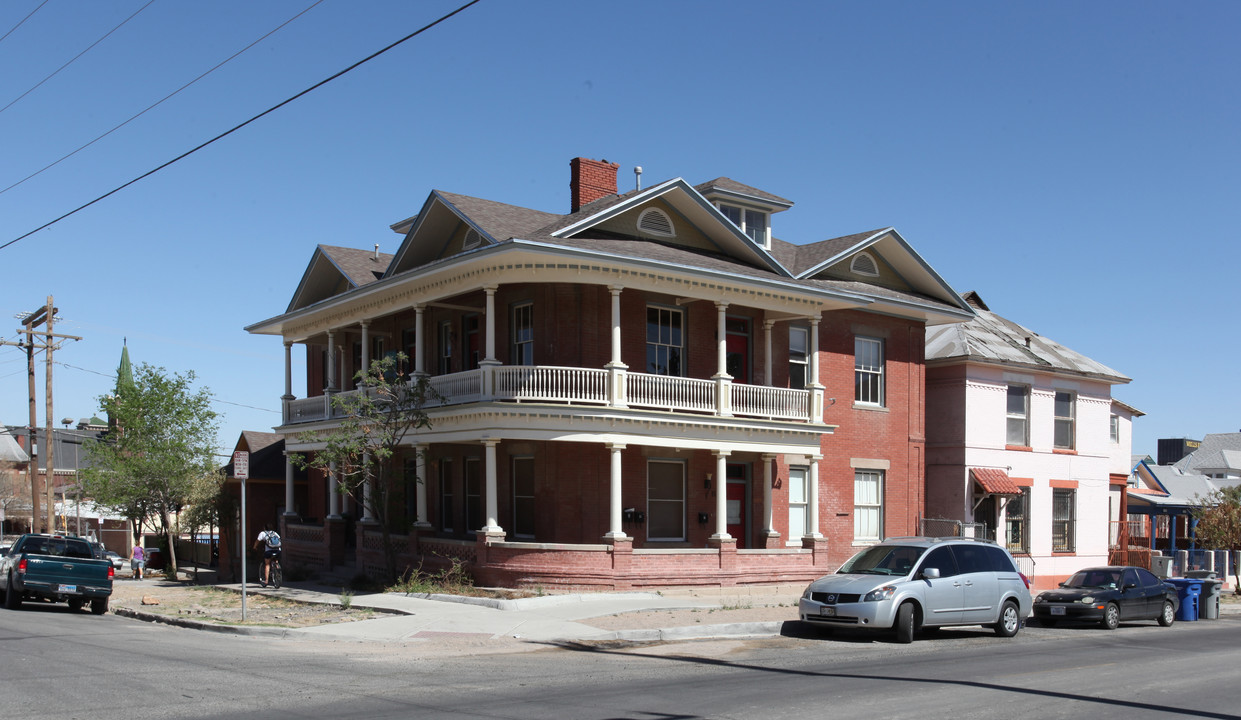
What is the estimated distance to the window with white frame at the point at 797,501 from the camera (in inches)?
1056

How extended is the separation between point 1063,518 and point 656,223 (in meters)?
16.0

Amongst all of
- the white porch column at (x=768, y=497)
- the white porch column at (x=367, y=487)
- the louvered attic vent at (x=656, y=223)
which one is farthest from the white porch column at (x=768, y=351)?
the white porch column at (x=367, y=487)

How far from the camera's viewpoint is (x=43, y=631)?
1709 centimetres

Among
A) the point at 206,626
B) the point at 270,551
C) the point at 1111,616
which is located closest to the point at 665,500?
the point at 270,551

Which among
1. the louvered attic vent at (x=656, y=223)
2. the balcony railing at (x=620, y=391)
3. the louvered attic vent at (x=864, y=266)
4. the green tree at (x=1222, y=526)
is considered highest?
the louvered attic vent at (x=656, y=223)

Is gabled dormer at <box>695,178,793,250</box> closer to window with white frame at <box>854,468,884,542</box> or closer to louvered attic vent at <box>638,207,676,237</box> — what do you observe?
louvered attic vent at <box>638,207,676,237</box>

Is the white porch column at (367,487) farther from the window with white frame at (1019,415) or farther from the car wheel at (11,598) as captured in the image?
the window with white frame at (1019,415)

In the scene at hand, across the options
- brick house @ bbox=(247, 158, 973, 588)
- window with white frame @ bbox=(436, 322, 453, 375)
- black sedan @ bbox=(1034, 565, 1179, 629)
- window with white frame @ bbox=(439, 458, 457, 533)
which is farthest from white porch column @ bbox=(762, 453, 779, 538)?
window with white frame @ bbox=(436, 322, 453, 375)

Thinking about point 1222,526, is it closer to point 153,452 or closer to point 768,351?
point 768,351

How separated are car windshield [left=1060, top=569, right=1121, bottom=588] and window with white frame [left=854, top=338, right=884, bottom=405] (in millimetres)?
7613

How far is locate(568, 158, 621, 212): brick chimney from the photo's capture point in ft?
91.9

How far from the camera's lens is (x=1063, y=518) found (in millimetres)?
32344

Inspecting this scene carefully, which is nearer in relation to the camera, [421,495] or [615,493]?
[615,493]

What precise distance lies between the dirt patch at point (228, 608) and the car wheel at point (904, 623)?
28.9 ft
